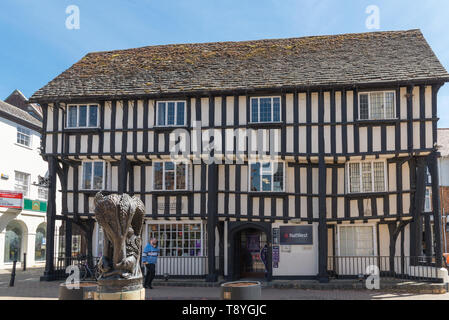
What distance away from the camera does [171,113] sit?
19.0m

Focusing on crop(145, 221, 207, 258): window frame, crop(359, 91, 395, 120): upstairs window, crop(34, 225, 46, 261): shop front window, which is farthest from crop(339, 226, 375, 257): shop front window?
crop(34, 225, 46, 261): shop front window

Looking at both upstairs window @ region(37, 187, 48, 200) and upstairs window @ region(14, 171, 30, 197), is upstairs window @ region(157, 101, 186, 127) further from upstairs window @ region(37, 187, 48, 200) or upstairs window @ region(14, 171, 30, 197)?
upstairs window @ region(37, 187, 48, 200)

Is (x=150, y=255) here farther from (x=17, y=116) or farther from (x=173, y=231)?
(x=17, y=116)

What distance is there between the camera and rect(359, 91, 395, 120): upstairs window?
58.2ft

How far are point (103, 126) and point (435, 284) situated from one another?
1382 cm

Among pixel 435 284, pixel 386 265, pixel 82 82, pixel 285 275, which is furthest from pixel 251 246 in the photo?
pixel 82 82

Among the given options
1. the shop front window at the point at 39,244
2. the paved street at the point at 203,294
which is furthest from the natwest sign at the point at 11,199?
the paved street at the point at 203,294

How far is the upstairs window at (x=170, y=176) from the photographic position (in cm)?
1905

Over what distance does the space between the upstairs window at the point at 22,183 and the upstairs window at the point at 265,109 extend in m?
16.5

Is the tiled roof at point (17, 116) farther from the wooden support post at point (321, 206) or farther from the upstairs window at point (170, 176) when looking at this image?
the wooden support post at point (321, 206)

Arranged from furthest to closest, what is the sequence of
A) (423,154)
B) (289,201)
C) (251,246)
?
(251,246) < (289,201) < (423,154)

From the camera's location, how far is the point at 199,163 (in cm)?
1884

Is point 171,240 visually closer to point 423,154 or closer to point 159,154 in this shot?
point 159,154

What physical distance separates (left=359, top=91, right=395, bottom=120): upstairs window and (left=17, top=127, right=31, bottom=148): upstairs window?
20.2 metres
